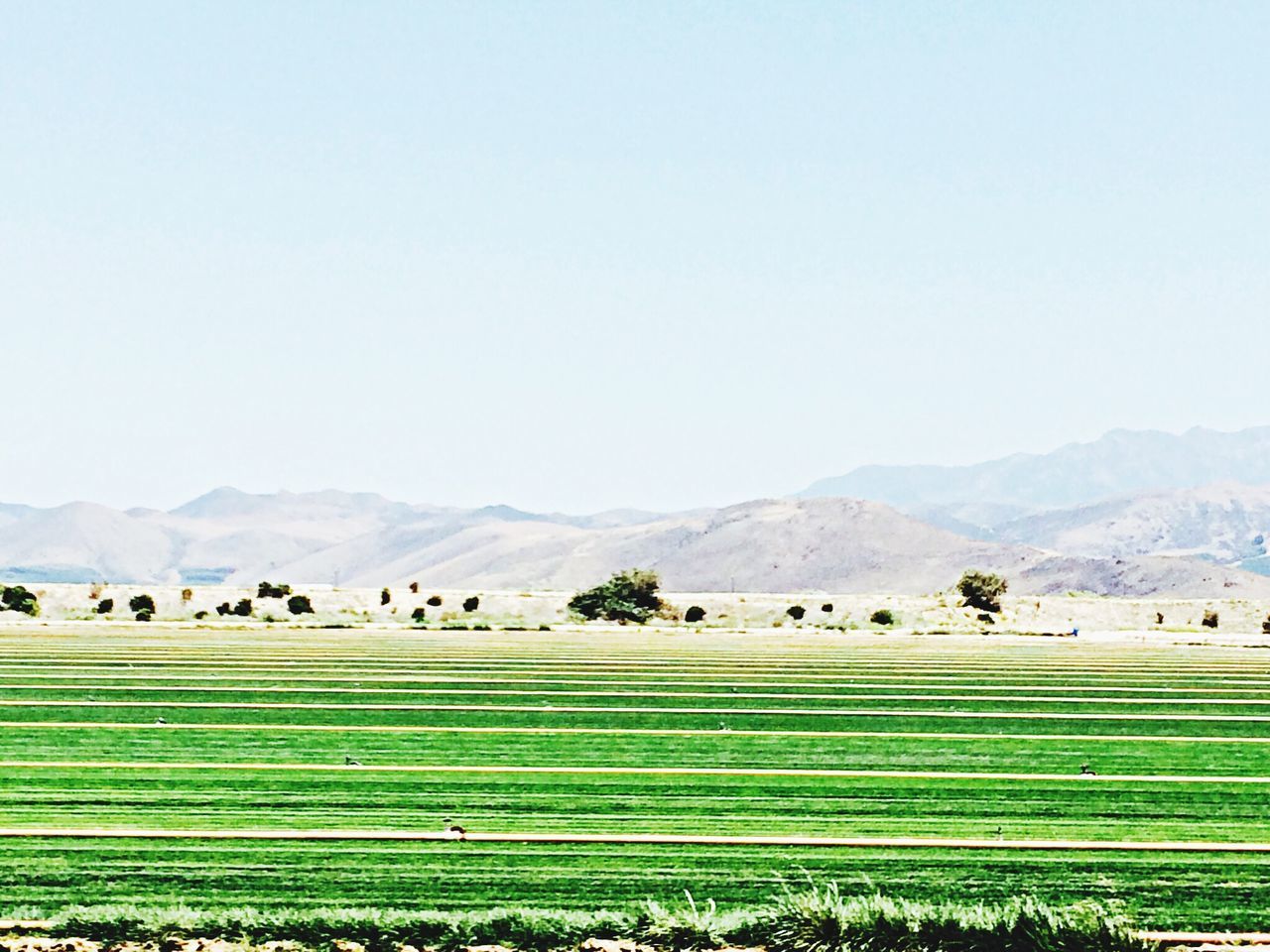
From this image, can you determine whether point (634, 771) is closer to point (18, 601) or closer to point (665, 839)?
point (665, 839)

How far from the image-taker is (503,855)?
8.85 m

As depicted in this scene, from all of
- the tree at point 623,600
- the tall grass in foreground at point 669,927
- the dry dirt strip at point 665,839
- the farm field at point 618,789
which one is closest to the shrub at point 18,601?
the tree at point 623,600

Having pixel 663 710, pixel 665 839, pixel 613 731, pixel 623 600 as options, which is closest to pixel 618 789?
pixel 665 839

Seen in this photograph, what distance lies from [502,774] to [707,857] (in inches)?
130

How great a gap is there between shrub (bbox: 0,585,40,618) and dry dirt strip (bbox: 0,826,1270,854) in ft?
116

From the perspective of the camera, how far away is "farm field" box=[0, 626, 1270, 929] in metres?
8.29

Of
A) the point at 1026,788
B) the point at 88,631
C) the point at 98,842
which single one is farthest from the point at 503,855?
the point at 88,631

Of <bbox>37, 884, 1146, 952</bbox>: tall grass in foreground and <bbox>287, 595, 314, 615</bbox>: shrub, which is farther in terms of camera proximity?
<bbox>287, 595, 314, 615</bbox>: shrub

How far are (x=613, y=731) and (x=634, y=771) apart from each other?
2473 mm

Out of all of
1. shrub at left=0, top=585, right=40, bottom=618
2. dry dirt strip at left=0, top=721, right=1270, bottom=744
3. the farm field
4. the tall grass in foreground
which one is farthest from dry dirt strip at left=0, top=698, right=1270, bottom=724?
shrub at left=0, top=585, right=40, bottom=618

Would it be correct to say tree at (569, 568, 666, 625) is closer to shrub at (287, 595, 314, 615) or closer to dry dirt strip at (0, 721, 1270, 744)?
shrub at (287, 595, 314, 615)

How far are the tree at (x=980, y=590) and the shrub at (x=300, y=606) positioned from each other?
24.2 metres

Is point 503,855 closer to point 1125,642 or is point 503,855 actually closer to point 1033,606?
point 1125,642

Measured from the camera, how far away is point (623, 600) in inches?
1972
